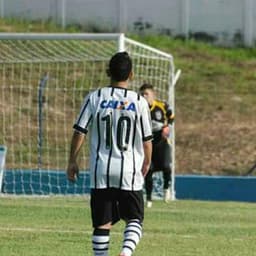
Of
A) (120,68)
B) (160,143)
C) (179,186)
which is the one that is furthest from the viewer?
(179,186)

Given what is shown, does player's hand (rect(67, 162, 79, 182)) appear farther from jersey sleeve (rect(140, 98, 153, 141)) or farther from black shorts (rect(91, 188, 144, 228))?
jersey sleeve (rect(140, 98, 153, 141))

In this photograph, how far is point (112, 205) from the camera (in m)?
10.7

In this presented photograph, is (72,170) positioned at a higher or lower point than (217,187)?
higher

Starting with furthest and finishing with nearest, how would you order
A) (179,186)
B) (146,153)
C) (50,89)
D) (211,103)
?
1. (211,103)
2. (50,89)
3. (179,186)
4. (146,153)

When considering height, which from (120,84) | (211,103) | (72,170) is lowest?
(211,103)

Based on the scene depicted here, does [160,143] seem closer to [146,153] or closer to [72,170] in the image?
[146,153]

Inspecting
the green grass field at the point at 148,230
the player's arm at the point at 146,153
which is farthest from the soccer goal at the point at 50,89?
Result: the player's arm at the point at 146,153

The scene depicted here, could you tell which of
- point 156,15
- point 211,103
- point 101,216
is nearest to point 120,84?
point 101,216

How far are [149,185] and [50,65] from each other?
41.1 feet

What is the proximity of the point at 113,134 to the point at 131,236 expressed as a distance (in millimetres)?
878

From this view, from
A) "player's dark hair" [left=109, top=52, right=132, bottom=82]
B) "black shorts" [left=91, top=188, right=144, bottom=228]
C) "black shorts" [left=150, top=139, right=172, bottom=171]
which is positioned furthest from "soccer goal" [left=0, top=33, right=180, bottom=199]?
"black shorts" [left=91, top=188, right=144, bottom=228]

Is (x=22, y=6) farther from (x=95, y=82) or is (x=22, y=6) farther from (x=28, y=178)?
(x=28, y=178)

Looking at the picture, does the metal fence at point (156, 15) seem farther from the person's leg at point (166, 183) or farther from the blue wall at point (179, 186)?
the person's leg at point (166, 183)

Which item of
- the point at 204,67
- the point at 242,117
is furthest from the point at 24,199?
the point at 204,67
